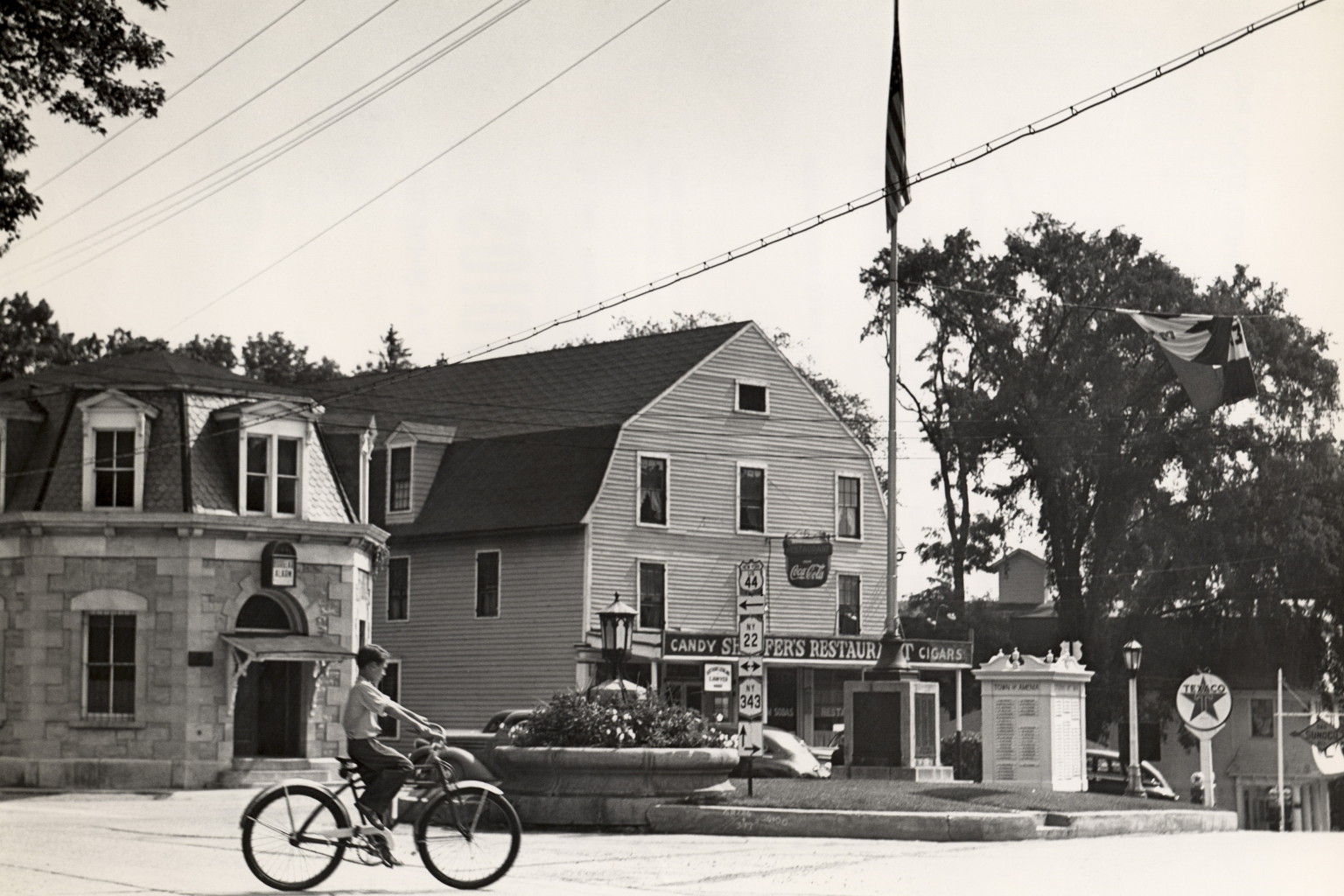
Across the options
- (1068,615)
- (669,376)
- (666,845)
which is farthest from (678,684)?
(666,845)

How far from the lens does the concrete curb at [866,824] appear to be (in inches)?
723

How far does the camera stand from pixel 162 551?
110 feet

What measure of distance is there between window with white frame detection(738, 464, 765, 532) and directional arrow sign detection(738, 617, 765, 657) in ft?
79.7

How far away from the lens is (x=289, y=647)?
33906 millimetres

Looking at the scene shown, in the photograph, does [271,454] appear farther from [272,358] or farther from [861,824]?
[861,824]

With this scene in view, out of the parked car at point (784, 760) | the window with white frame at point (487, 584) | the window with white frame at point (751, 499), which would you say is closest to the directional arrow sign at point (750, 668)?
the parked car at point (784, 760)

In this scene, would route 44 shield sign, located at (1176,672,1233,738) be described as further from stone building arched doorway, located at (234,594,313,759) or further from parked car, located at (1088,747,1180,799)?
stone building arched doorway, located at (234,594,313,759)

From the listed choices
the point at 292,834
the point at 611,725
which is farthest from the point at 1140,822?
the point at 292,834

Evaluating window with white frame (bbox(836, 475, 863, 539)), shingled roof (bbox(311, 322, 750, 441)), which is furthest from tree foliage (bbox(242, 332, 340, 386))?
window with white frame (bbox(836, 475, 863, 539))

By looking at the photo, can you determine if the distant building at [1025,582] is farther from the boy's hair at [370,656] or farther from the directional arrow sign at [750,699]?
the boy's hair at [370,656]

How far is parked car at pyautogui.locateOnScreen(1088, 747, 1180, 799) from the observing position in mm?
39469

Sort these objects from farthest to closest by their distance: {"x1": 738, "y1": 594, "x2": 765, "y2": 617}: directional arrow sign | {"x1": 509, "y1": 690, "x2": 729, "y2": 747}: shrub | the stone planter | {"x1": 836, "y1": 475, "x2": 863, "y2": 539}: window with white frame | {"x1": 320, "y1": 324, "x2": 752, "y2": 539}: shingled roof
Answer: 1. {"x1": 836, "y1": 475, "x2": 863, "y2": 539}: window with white frame
2. {"x1": 320, "y1": 324, "x2": 752, "y2": 539}: shingled roof
3. {"x1": 738, "y1": 594, "x2": 765, "y2": 617}: directional arrow sign
4. {"x1": 509, "y1": 690, "x2": 729, "y2": 747}: shrub
5. the stone planter

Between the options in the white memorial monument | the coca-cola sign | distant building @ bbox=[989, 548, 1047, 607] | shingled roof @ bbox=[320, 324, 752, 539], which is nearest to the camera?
the white memorial monument

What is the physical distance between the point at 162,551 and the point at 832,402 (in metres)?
30.9
